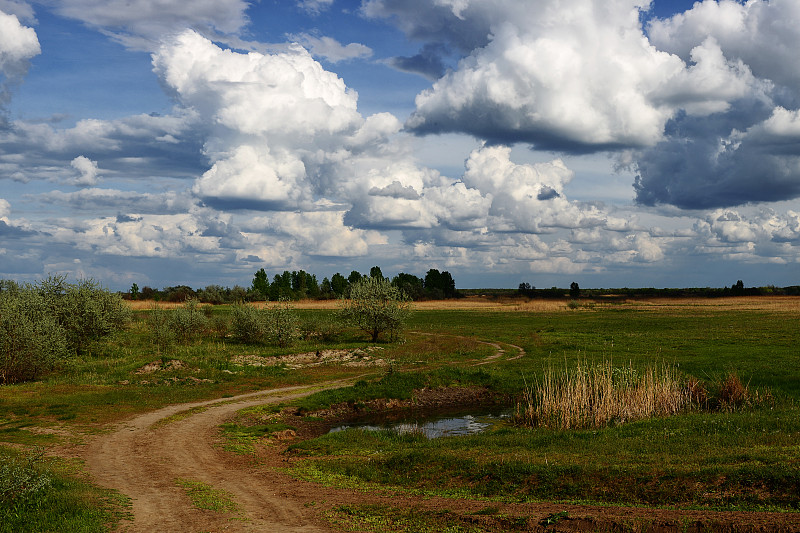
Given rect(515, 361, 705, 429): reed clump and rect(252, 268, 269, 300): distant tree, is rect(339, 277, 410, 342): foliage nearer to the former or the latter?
rect(515, 361, 705, 429): reed clump

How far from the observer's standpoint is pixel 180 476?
1767cm

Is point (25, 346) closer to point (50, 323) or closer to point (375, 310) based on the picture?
point (50, 323)

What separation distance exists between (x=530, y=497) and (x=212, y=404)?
2033 cm

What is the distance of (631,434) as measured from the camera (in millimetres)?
20516

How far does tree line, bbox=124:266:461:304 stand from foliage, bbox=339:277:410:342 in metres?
71.5

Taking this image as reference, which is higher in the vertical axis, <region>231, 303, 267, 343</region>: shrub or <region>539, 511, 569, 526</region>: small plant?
<region>231, 303, 267, 343</region>: shrub

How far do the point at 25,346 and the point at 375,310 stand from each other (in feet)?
98.8

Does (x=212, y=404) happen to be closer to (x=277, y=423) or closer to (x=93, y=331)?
(x=277, y=423)

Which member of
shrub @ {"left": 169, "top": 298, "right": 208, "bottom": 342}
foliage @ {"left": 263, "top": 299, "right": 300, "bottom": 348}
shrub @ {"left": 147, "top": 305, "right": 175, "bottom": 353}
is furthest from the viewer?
shrub @ {"left": 169, "top": 298, "right": 208, "bottom": 342}

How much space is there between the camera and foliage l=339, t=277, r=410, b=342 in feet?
189

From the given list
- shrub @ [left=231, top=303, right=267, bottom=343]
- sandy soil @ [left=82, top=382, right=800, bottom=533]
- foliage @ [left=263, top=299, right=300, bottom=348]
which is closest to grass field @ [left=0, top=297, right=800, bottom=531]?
sandy soil @ [left=82, top=382, right=800, bottom=533]

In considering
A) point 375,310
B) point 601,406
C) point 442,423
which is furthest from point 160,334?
point 601,406

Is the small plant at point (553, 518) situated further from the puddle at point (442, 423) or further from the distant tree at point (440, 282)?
the distant tree at point (440, 282)

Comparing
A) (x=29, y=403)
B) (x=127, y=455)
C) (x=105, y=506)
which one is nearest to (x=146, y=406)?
(x=29, y=403)
